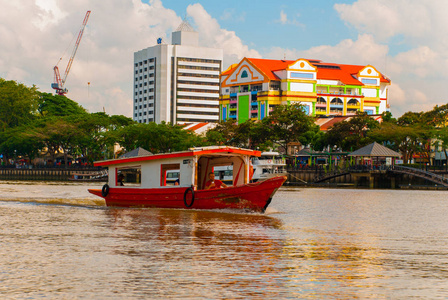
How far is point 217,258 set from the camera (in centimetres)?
1368

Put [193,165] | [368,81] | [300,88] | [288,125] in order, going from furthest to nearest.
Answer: [368,81]
[300,88]
[288,125]
[193,165]

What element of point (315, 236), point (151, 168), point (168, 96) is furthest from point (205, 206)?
point (168, 96)

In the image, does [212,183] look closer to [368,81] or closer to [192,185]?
[192,185]

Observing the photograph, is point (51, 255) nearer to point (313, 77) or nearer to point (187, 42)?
point (313, 77)

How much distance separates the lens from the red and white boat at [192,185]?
26250 millimetres

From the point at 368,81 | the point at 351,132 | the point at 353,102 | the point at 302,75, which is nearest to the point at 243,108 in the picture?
the point at 302,75

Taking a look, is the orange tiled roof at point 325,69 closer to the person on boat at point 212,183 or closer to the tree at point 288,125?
the tree at point 288,125

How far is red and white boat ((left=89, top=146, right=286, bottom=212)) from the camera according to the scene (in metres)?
26.2

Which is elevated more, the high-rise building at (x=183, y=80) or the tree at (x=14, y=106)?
the high-rise building at (x=183, y=80)

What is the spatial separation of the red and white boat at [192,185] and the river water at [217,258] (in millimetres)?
2386

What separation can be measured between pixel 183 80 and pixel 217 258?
157 meters

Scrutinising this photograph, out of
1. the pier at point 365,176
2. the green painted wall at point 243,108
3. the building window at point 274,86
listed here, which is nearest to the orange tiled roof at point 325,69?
the building window at point 274,86

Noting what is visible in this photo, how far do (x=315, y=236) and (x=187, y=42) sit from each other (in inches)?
6187

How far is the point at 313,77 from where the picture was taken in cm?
12781
